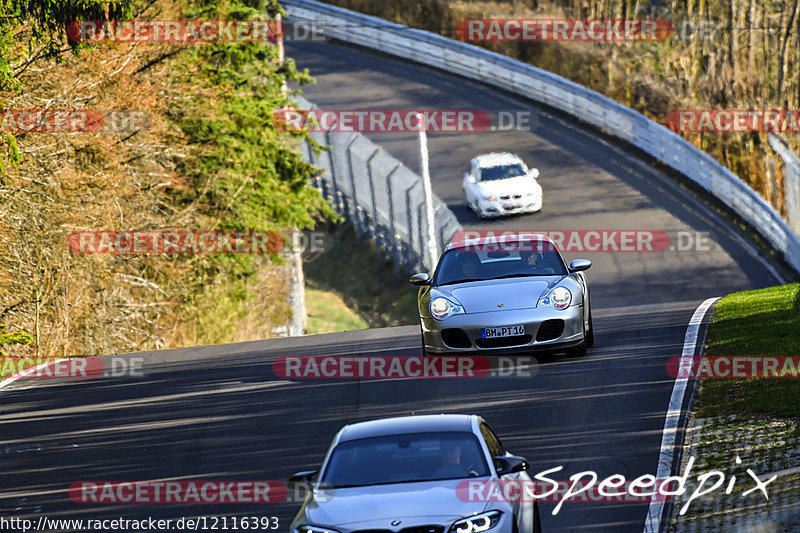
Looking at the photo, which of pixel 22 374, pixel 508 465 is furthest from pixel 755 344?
pixel 22 374

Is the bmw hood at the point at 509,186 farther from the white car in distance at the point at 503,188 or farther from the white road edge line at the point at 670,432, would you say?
the white road edge line at the point at 670,432

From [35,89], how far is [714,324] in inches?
574

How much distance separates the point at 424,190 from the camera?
102 ft

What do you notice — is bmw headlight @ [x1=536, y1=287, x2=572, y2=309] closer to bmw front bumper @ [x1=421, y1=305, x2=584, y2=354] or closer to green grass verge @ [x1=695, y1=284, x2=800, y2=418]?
bmw front bumper @ [x1=421, y1=305, x2=584, y2=354]

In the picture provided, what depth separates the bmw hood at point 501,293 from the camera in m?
13.9

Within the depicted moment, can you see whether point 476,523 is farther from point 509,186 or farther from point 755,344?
point 509,186

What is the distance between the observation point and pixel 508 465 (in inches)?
304

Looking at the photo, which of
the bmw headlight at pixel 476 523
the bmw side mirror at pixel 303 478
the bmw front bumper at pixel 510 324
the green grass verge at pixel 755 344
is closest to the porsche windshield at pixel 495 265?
the bmw front bumper at pixel 510 324

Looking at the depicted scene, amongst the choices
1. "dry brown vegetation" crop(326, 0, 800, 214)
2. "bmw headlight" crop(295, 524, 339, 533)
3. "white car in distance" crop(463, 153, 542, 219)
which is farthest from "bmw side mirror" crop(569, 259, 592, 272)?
"dry brown vegetation" crop(326, 0, 800, 214)

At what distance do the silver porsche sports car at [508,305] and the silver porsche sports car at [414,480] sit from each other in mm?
5485

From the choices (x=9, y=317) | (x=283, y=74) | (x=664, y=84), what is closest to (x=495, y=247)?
(x=9, y=317)

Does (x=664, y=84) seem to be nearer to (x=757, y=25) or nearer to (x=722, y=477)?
(x=757, y=25)

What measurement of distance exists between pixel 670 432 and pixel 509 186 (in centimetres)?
2377

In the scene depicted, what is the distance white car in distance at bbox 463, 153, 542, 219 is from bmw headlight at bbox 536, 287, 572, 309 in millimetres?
20194
